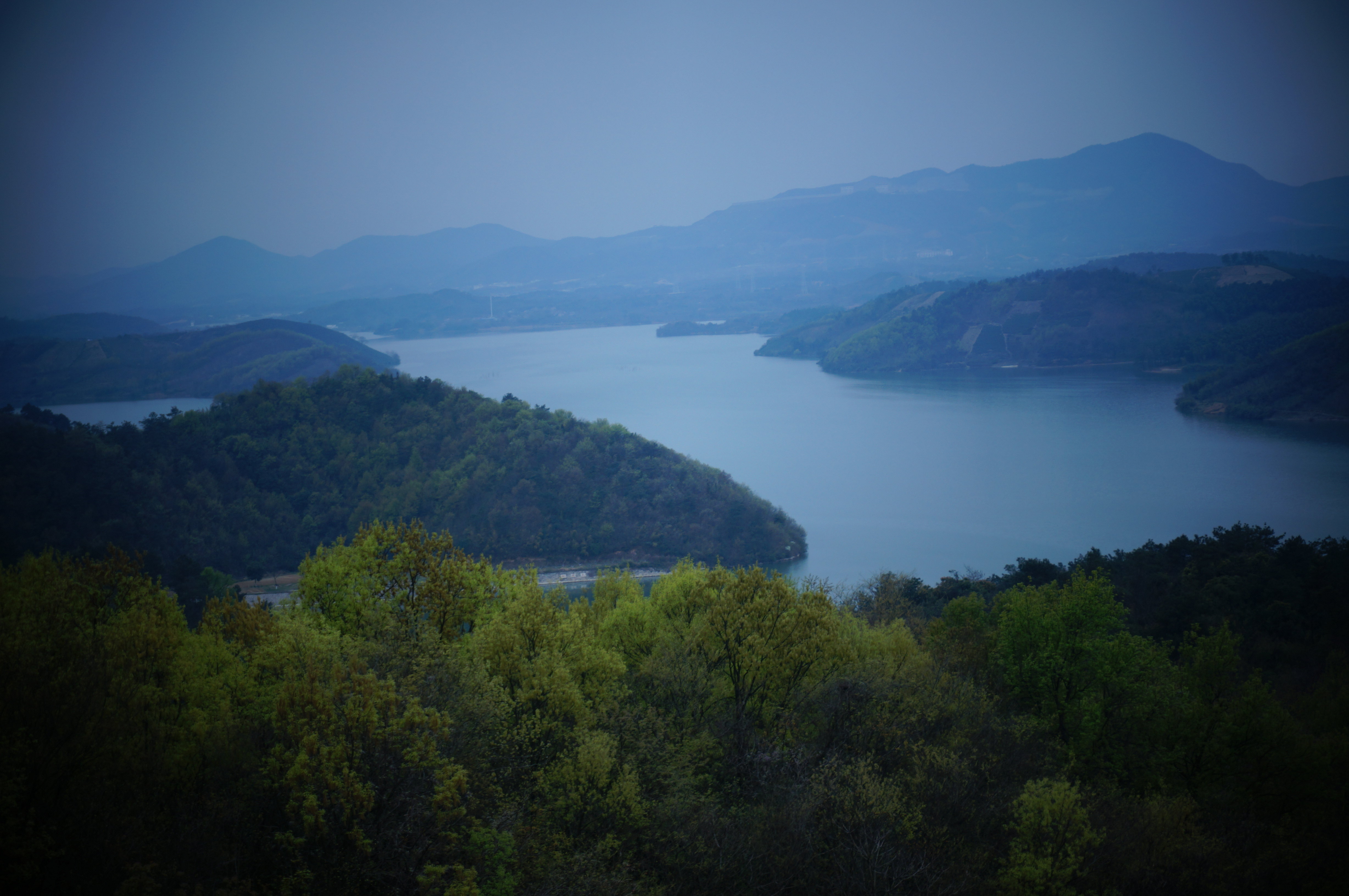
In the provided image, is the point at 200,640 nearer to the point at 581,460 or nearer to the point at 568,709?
the point at 568,709

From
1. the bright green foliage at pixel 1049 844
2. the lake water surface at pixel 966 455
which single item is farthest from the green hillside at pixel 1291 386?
the bright green foliage at pixel 1049 844

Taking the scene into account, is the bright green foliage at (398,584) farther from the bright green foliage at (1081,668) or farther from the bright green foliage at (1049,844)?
the bright green foliage at (1081,668)

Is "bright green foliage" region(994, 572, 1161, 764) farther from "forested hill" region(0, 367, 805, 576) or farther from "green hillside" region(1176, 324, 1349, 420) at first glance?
"green hillside" region(1176, 324, 1349, 420)

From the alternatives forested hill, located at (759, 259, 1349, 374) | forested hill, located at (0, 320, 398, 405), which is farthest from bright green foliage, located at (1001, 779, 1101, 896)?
forested hill, located at (759, 259, 1349, 374)

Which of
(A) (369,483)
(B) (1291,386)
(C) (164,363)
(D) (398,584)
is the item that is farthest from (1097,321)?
(C) (164,363)

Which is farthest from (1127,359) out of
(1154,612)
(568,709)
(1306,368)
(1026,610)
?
(568,709)

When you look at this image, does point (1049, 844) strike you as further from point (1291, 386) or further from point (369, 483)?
point (1291, 386)
